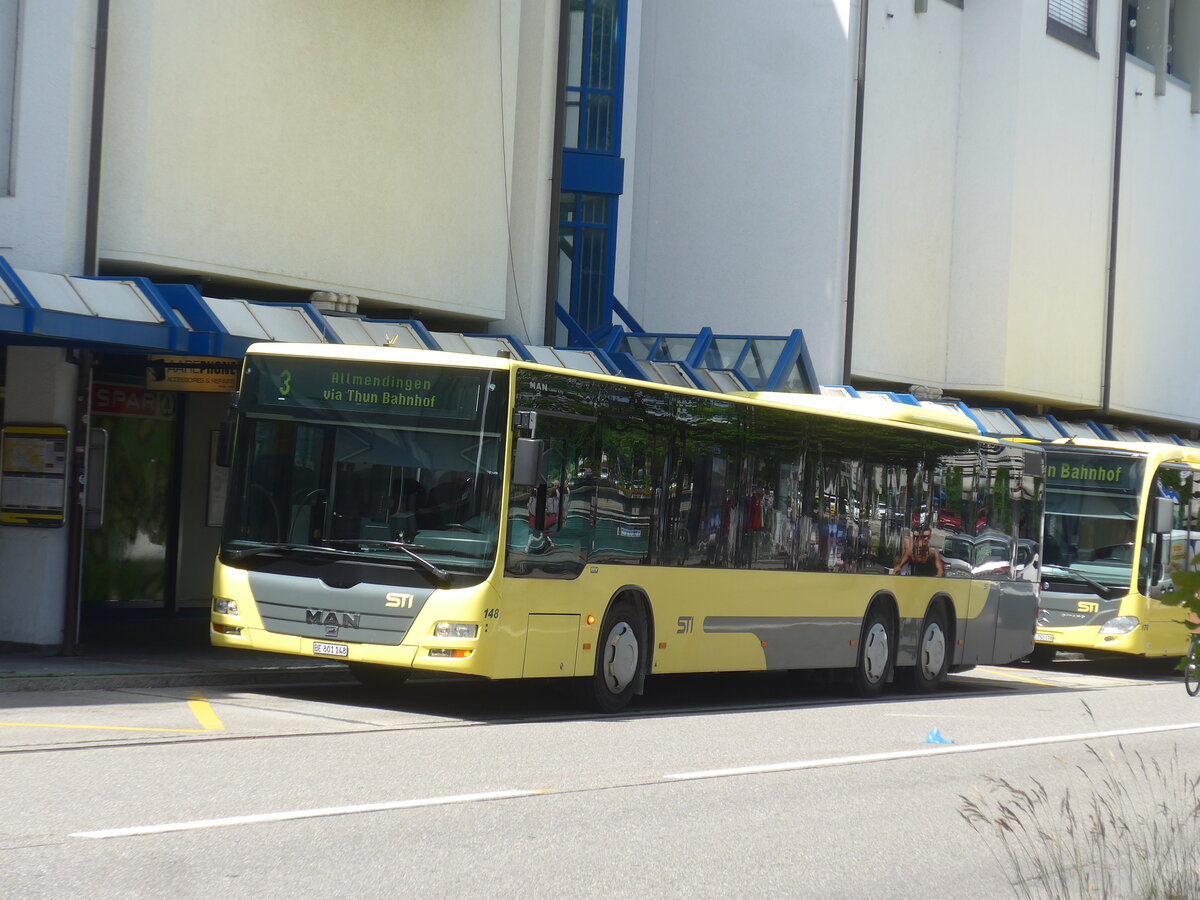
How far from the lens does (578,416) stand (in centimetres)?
1310

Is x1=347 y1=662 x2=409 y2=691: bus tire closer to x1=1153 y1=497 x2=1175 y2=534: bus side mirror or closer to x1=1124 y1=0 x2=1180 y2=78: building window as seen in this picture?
x1=1153 y1=497 x2=1175 y2=534: bus side mirror

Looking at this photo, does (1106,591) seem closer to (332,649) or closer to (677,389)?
(677,389)

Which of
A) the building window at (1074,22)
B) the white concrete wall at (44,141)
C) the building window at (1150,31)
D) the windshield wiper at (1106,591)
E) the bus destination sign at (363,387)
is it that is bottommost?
the windshield wiper at (1106,591)

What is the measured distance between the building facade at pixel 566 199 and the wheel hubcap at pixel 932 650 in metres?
6.63

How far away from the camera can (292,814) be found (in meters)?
7.86

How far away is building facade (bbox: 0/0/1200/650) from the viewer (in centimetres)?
1561

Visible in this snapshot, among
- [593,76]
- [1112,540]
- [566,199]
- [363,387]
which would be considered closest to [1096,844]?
[363,387]

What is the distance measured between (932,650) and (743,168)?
1461 cm

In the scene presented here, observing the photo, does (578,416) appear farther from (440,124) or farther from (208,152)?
(440,124)

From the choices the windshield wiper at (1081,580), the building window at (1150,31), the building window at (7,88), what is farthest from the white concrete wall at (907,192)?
the building window at (7,88)

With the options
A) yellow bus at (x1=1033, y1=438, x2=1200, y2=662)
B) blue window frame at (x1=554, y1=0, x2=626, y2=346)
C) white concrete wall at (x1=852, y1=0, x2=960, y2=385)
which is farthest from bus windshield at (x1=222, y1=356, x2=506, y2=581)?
white concrete wall at (x1=852, y1=0, x2=960, y2=385)

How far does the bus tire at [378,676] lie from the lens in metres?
14.4

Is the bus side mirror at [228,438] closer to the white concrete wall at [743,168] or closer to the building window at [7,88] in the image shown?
the building window at [7,88]

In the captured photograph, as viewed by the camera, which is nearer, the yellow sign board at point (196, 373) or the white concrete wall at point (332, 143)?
the white concrete wall at point (332, 143)
